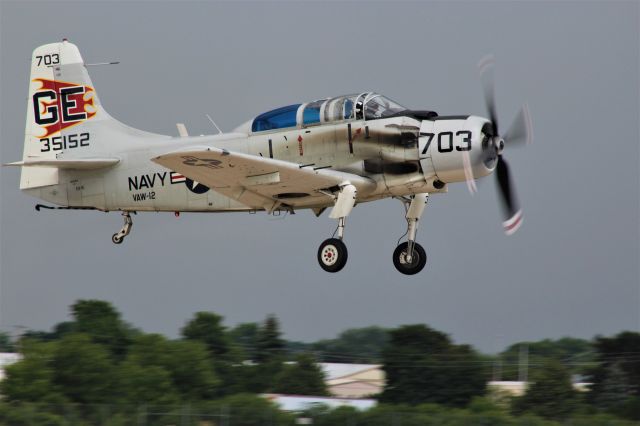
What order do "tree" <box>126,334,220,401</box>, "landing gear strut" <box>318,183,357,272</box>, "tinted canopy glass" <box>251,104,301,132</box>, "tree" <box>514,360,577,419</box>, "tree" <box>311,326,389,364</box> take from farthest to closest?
"tree" <box>311,326,389,364</box> → "tree" <box>126,334,220,401</box> → "tree" <box>514,360,577,419</box> → "tinted canopy glass" <box>251,104,301,132</box> → "landing gear strut" <box>318,183,357,272</box>

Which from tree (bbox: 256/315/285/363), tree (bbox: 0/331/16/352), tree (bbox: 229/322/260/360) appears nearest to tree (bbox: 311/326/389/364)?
tree (bbox: 229/322/260/360)

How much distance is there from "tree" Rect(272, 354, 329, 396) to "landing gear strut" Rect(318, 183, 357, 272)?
Result: 24795mm

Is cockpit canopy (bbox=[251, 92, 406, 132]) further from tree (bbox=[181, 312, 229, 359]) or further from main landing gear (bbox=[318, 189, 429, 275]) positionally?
tree (bbox=[181, 312, 229, 359])

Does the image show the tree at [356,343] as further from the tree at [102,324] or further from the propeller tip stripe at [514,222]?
the propeller tip stripe at [514,222]

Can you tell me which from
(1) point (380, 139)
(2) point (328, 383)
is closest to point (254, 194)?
(1) point (380, 139)

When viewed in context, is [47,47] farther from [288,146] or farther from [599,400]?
[599,400]

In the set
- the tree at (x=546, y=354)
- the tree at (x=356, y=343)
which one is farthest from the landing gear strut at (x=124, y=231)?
the tree at (x=356, y=343)

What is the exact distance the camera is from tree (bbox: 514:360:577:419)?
3616cm

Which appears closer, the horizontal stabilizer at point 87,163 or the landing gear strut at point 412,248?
the landing gear strut at point 412,248

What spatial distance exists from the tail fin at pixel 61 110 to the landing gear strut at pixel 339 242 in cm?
609

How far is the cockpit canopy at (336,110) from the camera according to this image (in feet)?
65.0

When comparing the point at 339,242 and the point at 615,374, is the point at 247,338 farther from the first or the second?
the point at 339,242

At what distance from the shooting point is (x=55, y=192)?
2297cm

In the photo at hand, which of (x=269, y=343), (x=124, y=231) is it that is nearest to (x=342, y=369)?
(x=269, y=343)
